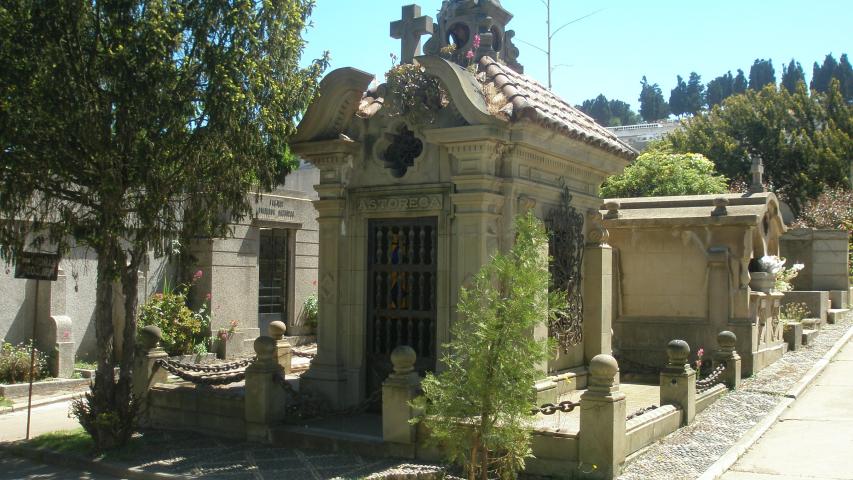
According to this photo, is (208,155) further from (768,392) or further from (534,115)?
(768,392)

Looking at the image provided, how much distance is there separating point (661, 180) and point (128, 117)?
2187 cm

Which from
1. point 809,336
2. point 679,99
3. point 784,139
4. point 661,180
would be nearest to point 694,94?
point 679,99

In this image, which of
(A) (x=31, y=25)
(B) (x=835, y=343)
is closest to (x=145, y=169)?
(A) (x=31, y=25)

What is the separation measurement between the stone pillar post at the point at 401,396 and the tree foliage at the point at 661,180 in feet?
65.1

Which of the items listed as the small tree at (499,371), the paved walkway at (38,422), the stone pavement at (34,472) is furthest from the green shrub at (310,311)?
the small tree at (499,371)

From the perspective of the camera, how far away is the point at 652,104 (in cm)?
14712

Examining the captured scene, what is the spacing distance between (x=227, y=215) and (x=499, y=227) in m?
9.21

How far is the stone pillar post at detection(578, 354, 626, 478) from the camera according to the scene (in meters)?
7.27

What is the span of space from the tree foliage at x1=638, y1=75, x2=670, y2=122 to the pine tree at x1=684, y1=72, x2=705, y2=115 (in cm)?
435

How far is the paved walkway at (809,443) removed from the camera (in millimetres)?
7641

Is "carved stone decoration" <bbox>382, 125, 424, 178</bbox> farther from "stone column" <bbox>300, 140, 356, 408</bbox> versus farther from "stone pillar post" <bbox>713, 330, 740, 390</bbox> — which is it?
"stone pillar post" <bbox>713, 330, 740, 390</bbox>

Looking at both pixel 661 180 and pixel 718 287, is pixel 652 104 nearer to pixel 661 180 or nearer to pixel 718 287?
pixel 661 180

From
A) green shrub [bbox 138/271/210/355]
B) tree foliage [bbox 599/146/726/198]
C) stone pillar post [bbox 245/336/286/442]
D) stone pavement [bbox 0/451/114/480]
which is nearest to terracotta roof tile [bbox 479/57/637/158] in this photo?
stone pillar post [bbox 245/336/286/442]

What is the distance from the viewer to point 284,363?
42.2ft
